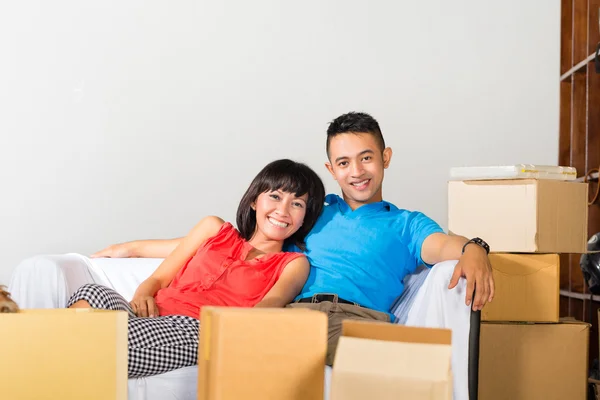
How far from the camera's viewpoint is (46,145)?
312 centimetres

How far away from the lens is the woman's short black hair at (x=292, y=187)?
208 centimetres

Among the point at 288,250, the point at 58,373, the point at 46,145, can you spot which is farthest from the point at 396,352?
the point at 46,145

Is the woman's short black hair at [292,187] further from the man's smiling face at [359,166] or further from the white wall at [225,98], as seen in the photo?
the white wall at [225,98]

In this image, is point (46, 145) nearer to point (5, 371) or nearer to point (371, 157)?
point (371, 157)

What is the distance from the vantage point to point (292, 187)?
2.07m

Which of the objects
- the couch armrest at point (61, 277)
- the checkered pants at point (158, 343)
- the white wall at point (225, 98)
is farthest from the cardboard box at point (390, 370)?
the white wall at point (225, 98)

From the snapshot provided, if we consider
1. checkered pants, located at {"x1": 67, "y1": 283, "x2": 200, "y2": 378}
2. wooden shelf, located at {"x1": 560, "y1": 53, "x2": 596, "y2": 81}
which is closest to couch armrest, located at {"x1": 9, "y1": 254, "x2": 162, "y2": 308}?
checkered pants, located at {"x1": 67, "y1": 283, "x2": 200, "y2": 378}

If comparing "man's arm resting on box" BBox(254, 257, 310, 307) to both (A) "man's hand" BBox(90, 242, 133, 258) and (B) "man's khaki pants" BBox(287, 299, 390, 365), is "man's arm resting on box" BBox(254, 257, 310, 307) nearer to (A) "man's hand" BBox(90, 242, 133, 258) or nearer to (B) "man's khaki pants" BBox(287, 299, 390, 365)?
(B) "man's khaki pants" BBox(287, 299, 390, 365)

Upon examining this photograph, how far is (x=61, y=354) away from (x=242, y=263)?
0.82m

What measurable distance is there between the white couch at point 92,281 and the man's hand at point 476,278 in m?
0.37

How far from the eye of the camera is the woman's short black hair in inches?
81.7

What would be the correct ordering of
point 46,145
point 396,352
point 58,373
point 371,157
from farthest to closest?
point 46,145 < point 371,157 < point 58,373 < point 396,352

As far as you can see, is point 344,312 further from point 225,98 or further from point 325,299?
point 225,98

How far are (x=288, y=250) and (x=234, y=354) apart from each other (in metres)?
0.93
